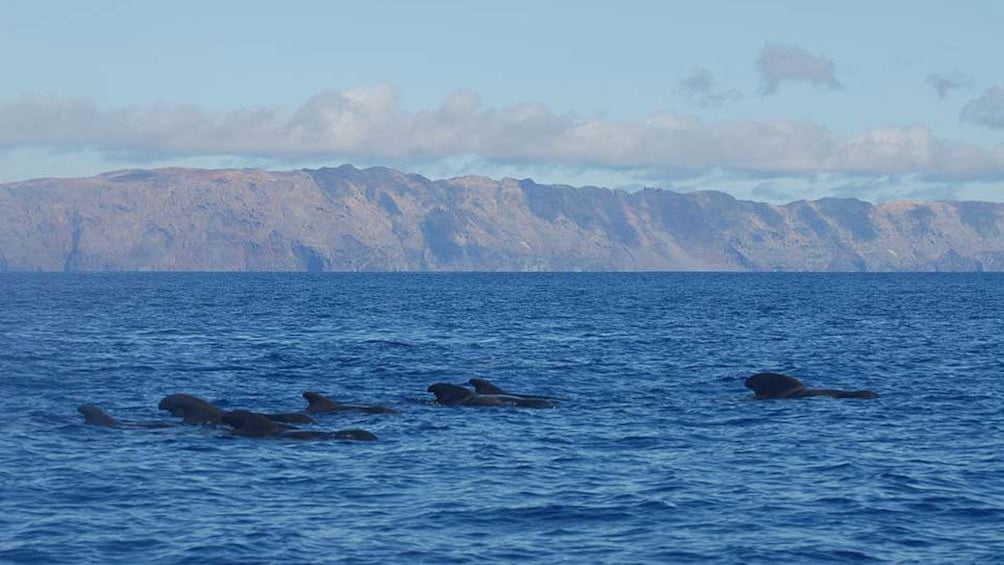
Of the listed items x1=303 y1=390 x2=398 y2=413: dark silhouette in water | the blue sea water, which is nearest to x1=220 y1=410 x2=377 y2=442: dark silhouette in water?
the blue sea water

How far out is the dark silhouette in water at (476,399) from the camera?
160 feet

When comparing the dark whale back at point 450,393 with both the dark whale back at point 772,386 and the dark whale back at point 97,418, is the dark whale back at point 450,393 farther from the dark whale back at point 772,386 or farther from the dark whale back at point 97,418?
the dark whale back at point 97,418

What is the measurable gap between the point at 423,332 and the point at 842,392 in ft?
168

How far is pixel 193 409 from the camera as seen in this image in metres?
42.9

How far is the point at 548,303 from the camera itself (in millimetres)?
168375

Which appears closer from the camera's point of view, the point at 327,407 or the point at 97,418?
the point at 97,418

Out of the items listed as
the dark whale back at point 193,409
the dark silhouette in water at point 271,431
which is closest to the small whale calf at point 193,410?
the dark whale back at point 193,409

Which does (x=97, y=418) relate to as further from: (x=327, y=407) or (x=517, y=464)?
(x=517, y=464)

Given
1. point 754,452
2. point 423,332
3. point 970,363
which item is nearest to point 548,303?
point 423,332

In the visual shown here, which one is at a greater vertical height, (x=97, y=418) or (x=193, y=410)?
(x=193, y=410)

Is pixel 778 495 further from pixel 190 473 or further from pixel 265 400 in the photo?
pixel 265 400

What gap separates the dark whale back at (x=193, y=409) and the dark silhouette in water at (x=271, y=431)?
1814 mm

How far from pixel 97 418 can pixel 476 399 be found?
12.8m

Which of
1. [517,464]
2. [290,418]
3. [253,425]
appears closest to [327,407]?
[290,418]
